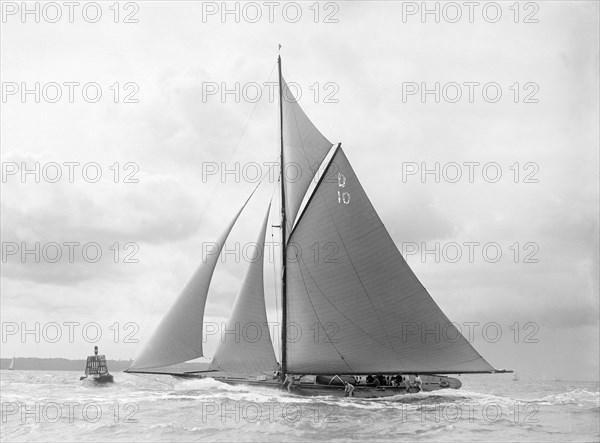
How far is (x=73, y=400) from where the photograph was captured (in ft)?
140

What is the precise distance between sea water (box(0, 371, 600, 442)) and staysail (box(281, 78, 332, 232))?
11.7m

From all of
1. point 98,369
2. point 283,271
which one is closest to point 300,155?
point 283,271

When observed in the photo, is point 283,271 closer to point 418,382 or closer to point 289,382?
point 289,382

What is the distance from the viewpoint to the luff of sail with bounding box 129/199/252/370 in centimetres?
4078

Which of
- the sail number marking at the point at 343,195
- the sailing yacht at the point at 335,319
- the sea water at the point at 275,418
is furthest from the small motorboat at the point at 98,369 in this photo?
the sail number marking at the point at 343,195

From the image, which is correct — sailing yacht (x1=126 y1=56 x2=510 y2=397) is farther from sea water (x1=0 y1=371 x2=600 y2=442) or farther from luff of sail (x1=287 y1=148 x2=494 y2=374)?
sea water (x1=0 y1=371 x2=600 y2=442)

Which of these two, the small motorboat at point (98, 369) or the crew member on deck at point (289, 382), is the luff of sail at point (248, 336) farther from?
the small motorboat at point (98, 369)

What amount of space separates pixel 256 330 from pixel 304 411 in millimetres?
7595

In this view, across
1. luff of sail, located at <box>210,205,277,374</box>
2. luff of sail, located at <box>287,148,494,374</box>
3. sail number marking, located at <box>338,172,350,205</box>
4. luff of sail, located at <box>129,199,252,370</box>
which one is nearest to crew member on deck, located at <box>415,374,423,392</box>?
luff of sail, located at <box>287,148,494,374</box>

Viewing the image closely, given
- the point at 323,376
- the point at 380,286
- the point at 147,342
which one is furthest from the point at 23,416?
the point at 380,286

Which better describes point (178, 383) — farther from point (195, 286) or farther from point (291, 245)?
point (291, 245)

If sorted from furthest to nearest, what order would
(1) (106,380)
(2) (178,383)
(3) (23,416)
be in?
(1) (106,380), (2) (178,383), (3) (23,416)

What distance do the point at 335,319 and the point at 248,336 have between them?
516 cm

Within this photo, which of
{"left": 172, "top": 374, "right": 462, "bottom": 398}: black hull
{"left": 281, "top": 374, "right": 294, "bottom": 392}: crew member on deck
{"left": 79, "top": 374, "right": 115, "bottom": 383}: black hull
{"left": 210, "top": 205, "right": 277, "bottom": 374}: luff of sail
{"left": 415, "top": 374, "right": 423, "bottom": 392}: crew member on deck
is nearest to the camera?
{"left": 281, "top": 374, "right": 294, "bottom": 392}: crew member on deck
